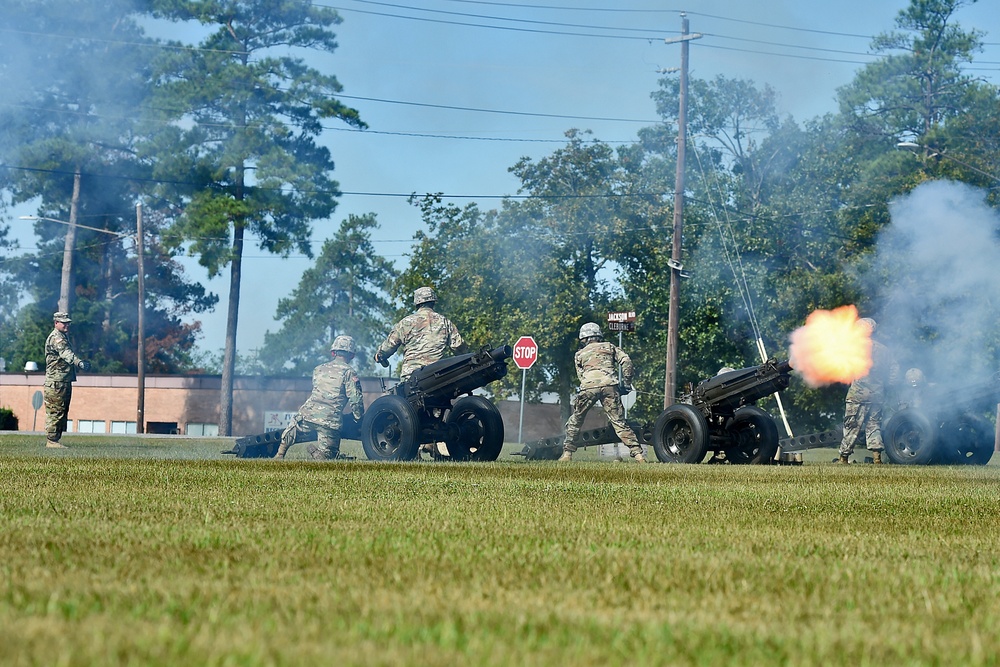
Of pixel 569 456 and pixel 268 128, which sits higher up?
pixel 268 128

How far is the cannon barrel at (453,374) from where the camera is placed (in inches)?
648

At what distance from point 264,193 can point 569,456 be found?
26.4 meters

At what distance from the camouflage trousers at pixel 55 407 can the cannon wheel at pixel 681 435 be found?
871cm

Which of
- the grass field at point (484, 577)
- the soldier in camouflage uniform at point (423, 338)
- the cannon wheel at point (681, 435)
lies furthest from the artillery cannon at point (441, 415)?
the grass field at point (484, 577)

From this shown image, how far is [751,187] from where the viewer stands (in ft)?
173

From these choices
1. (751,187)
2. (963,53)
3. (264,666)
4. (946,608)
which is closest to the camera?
(264,666)

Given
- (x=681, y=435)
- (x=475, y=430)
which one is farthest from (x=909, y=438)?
(x=475, y=430)

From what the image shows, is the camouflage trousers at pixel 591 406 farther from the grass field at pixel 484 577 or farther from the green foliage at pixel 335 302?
the green foliage at pixel 335 302

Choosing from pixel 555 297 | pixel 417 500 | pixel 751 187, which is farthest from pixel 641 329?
pixel 417 500

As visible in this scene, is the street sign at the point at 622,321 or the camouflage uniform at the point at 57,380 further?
the street sign at the point at 622,321

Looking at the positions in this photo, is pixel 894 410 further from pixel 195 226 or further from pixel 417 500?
pixel 195 226

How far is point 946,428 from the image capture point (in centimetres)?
2003

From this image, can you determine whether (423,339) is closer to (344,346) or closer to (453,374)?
(344,346)

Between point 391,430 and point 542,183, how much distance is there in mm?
32262
